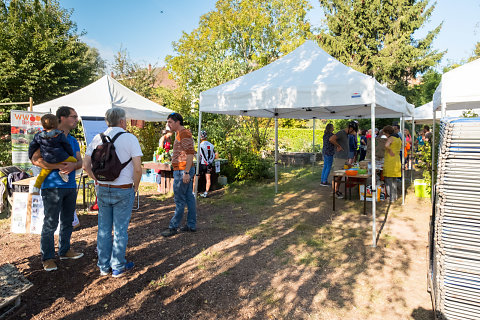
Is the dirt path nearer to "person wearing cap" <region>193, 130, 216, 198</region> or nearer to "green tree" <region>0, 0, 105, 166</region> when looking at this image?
"person wearing cap" <region>193, 130, 216, 198</region>

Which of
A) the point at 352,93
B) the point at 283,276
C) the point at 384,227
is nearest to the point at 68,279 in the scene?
the point at 283,276

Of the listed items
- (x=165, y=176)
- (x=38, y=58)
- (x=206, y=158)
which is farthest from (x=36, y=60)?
(x=206, y=158)

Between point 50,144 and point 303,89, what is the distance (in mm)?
3691

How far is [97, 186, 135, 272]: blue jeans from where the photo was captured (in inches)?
130

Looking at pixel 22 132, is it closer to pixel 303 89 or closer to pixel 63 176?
pixel 63 176

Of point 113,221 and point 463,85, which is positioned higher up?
point 463,85

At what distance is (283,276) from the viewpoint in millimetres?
3604

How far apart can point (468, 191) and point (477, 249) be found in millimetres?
304

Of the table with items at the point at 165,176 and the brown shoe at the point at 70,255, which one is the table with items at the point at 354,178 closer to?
the table with items at the point at 165,176

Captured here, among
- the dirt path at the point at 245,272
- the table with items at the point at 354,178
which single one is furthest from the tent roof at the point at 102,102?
the table with items at the point at 354,178

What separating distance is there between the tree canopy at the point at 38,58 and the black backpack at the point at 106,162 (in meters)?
Result: 16.6

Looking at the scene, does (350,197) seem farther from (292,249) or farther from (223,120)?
(223,120)

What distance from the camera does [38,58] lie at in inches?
723

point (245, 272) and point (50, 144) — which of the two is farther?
point (245, 272)
